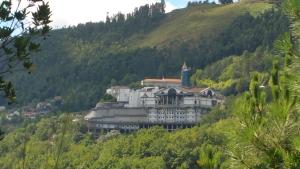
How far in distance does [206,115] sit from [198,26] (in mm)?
82411

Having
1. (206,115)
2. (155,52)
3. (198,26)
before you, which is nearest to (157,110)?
(206,115)

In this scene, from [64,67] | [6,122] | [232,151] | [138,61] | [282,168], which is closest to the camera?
[282,168]

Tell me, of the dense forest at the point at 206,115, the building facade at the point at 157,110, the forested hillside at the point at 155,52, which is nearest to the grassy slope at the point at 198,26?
the forested hillside at the point at 155,52

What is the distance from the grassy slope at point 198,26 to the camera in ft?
585

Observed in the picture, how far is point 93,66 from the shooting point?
176 meters

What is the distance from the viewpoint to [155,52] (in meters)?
169

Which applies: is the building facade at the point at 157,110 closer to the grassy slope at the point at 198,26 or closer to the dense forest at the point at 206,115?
the dense forest at the point at 206,115

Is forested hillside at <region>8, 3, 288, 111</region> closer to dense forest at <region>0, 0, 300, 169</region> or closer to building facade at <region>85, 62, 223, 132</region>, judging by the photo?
dense forest at <region>0, 0, 300, 169</region>

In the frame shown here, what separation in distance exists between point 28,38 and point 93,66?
170 metres

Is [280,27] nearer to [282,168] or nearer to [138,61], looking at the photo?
[138,61]

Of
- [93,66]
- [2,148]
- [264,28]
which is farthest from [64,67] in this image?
[2,148]

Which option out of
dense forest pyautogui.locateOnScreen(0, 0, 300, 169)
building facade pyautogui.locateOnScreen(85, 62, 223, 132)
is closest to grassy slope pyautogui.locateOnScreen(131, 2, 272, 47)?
dense forest pyautogui.locateOnScreen(0, 0, 300, 169)

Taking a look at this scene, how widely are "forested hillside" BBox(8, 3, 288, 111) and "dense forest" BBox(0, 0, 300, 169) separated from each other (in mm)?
317

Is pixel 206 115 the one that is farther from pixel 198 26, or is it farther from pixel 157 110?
pixel 198 26
